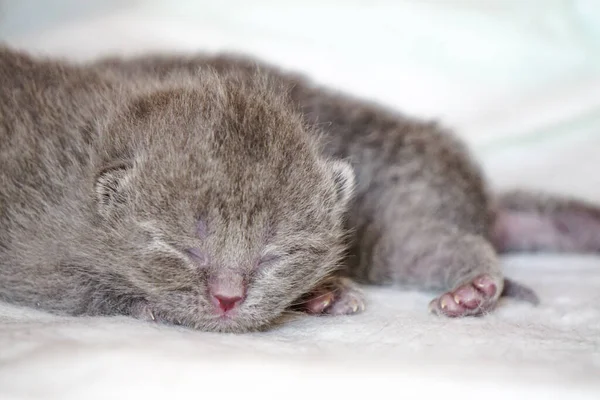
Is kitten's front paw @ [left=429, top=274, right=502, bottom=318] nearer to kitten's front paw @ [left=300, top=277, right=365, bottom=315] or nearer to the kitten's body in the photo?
the kitten's body

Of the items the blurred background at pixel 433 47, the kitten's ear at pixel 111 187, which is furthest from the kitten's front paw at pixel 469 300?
the blurred background at pixel 433 47

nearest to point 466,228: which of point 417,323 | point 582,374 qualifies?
point 417,323

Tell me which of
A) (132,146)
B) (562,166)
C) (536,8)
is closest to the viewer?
(132,146)

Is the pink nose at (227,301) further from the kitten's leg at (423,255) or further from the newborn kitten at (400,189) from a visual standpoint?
the kitten's leg at (423,255)

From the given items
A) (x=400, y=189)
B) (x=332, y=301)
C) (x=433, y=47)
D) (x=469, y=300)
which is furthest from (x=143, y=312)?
(x=433, y=47)

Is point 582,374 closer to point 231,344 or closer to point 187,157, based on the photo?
point 231,344

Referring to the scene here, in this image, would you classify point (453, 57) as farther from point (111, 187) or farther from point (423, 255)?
point (111, 187)
